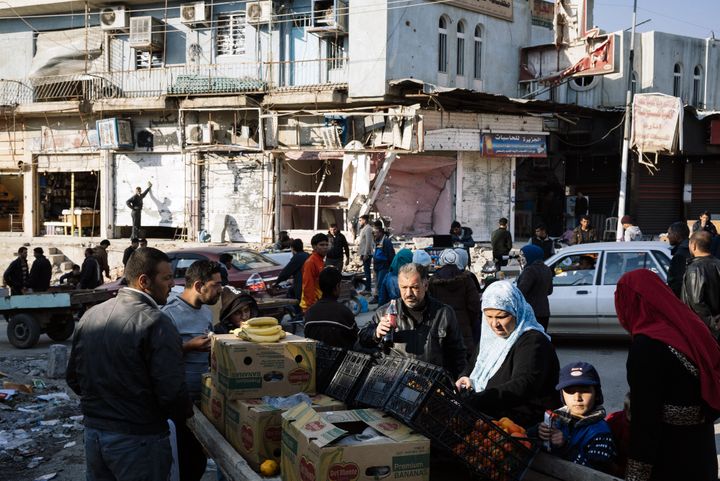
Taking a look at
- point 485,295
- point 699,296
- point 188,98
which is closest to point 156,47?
point 188,98

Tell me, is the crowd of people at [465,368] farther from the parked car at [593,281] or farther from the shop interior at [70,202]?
the shop interior at [70,202]

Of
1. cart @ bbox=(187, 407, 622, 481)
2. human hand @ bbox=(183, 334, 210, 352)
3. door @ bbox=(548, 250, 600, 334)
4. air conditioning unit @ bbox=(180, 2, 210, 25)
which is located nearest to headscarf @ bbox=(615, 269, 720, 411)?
cart @ bbox=(187, 407, 622, 481)

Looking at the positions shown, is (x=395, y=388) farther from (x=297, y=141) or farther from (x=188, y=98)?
(x=188, y=98)

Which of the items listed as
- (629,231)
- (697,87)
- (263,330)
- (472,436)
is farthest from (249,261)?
(697,87)

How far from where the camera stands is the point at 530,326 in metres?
4.22

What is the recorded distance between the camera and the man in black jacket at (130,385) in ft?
12.7

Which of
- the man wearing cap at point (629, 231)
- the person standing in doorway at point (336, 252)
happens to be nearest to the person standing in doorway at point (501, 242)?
the man wearing cap at point (629, 231)

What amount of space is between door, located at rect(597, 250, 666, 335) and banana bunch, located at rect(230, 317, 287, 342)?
24.5 feet

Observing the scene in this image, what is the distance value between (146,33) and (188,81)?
98.7 inches

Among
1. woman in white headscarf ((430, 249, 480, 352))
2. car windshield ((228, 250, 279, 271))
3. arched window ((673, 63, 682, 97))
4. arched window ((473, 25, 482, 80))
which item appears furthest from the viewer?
arched window ((673, 63, 682, 97))

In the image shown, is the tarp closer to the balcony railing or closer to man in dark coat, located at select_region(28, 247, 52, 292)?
the balcony railing

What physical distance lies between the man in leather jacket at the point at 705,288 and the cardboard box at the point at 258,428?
4.57 meters

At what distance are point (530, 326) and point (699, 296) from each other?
3.90 m

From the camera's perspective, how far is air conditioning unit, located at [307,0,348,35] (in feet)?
72.4
